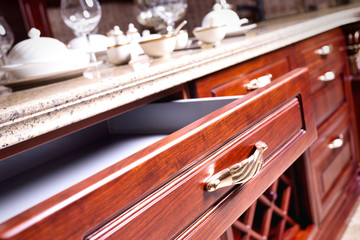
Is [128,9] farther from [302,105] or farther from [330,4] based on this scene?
[302,105]

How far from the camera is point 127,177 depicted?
0.27 metres

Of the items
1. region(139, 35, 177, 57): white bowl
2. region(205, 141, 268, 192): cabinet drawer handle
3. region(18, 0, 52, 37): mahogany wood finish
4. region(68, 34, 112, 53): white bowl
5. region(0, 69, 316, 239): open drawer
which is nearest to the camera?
region(0, 69, 316, 239): open drawer

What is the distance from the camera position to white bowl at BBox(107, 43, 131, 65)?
673mm

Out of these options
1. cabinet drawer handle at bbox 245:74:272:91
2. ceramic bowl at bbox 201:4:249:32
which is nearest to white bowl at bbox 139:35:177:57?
cabinet drawer handle at bbox 245:74:272:91

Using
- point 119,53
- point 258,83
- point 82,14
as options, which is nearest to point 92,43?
point 82,14

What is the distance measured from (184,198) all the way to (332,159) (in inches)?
30.2

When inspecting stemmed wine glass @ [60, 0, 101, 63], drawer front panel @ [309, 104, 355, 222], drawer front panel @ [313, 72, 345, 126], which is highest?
stemmed wine glass @ [60, 0, 101, 63]

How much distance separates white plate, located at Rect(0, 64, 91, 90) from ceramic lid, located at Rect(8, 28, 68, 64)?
27 mm

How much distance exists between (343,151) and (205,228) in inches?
33.8

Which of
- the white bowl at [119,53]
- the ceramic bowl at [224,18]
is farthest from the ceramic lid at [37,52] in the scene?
the ceramic bowl at [224,18]

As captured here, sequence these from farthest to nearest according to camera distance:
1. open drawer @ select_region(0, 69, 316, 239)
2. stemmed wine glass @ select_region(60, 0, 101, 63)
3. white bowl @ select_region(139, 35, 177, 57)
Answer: stemmed wine glass @ select_region(60, 0, 101, 63)
white bowl @ select_region(139, 35, 177, 57)
open drawer @ select_region(0, 69, 316, 239)

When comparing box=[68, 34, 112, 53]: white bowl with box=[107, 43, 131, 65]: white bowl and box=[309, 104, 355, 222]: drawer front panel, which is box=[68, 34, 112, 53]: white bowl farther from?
box=[309, 104, 355, 222]: drawer front panel

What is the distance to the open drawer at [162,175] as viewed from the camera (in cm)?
24

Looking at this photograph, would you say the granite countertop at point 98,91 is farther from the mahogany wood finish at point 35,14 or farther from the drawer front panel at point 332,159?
the mahogany wood finish at point 35,14
